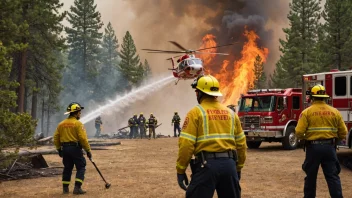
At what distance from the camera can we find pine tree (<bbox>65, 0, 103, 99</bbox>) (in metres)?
59.7

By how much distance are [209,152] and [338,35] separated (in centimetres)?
3894

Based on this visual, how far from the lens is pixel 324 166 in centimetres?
629

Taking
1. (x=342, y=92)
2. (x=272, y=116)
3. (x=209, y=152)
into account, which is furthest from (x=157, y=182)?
(x=272, y=116)

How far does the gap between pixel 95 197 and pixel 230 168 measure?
4.56 metres

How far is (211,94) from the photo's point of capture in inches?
173

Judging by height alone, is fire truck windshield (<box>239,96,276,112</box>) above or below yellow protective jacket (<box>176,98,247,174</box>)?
above

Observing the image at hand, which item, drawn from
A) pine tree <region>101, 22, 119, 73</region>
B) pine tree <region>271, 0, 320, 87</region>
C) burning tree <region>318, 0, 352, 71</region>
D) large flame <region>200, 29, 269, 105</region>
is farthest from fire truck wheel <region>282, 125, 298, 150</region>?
pine tree <region>101, 22, 119, 73</region>

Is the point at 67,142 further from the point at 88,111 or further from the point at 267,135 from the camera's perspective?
the point at 88,111

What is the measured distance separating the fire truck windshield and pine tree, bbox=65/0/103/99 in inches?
1767

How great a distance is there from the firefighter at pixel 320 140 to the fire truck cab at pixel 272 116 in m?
9.87

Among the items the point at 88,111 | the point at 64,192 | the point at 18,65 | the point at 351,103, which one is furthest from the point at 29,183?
the point at 88,111

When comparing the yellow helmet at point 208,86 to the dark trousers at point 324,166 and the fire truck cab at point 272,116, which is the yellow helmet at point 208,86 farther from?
the fire truck cab at point 272,116

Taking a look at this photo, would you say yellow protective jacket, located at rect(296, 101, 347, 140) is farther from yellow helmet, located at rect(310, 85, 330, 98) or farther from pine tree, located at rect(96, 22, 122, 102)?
pine tree, located at rect(96, 22, 122, 102)

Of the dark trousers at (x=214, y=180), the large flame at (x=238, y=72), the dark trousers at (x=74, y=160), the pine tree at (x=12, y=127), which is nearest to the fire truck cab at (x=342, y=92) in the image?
the dark trousers at (x=74, y=160)
